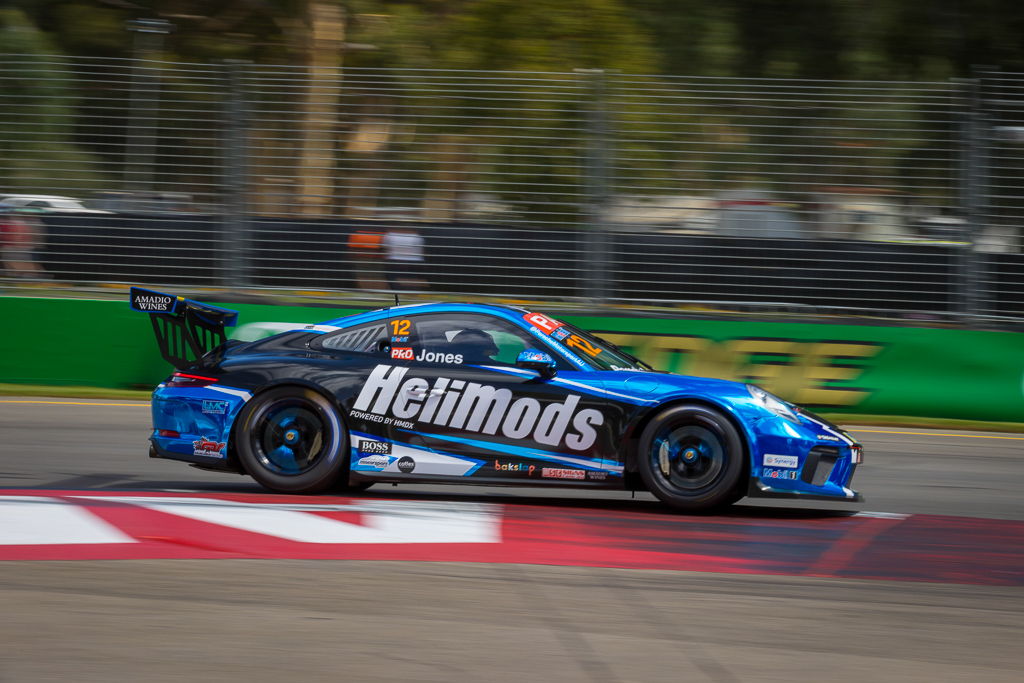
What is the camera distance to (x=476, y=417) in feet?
24.3

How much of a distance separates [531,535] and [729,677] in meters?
2.43

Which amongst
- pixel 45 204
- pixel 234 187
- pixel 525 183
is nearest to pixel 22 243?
pixel 45 204

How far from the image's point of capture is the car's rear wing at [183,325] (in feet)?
25.7

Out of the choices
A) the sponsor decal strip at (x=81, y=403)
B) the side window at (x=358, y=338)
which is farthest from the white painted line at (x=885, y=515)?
the sponsor decal strip at (x=81, y=403)

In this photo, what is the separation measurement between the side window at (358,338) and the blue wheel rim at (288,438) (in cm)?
46

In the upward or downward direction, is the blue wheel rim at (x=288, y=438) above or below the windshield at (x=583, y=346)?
below

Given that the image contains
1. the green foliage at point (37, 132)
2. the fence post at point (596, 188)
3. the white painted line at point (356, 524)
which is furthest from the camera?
the green foliage at point (37, 132)

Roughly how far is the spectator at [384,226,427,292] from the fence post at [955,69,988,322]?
5560 mm

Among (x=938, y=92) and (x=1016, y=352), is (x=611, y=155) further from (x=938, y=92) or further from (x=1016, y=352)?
(x=1016, y=352)

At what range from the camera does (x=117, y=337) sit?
13.3m

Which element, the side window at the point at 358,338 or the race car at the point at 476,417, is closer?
the race car at the point at 476,417

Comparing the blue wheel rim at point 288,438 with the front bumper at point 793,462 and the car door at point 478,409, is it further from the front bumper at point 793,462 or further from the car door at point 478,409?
the front bumper at point 793,462

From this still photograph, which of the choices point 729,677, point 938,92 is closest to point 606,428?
point 729,677

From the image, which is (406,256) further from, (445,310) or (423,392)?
(423,392)
